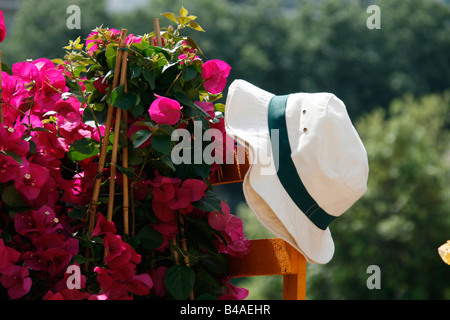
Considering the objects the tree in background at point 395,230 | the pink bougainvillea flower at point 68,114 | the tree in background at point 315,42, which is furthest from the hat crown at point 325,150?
the tree in background at point 315,42

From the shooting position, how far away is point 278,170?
96cm

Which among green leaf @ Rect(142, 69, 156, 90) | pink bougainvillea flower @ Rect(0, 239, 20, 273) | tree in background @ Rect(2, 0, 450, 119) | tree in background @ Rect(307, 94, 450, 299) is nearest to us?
pink bougainvillea flower @ Rect(0, 239, 20, 273)

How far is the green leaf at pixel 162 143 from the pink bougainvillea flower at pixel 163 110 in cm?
2

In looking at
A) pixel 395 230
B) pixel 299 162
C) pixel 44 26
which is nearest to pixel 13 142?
pixel 299 162

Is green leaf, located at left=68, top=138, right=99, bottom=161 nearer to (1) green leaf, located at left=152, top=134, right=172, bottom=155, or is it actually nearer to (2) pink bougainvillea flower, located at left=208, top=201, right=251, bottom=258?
(1) green leaf, located at left=152, top=134, right=172, bottom=155

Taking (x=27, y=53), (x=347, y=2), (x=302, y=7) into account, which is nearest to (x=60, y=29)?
Answer: (x=27, y=53)

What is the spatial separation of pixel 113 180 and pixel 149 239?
0.33 ft

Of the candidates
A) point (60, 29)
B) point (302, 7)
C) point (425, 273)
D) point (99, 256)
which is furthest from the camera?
point (302, 7)

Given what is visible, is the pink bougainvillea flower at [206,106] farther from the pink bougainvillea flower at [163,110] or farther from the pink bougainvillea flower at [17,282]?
the pink bougainvillea flower at [17,282]


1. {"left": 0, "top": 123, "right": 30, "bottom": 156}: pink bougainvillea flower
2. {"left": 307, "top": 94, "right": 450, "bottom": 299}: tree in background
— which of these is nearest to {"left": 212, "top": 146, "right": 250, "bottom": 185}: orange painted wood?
{"left": 0, "top": 123, "right": 30, "bottom": 156}: pink bougainvillea flower

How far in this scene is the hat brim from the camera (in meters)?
0.95

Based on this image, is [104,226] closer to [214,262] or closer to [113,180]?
[113,180]

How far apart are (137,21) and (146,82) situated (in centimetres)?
2740
